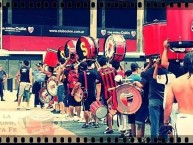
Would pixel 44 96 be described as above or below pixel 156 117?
above

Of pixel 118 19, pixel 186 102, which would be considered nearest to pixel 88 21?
pixel 118 19

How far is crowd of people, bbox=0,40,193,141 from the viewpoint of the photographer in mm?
5527

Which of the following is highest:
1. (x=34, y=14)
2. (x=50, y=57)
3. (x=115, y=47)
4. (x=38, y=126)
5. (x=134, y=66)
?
(x=34, y=14)

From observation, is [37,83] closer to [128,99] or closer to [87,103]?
[87,103]

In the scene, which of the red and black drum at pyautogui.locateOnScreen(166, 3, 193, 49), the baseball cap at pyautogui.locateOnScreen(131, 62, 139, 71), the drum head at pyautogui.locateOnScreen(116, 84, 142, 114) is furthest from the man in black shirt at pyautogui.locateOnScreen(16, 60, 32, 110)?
the red and black drum at pyautogui.locateOnScreen(166, 3, 193, 49)

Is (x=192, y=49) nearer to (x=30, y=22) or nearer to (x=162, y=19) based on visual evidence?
(x=162, y=19)

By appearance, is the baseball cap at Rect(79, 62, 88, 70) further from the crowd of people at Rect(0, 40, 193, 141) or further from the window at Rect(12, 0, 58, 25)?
the window at Rect(12, 0, 58, 25)

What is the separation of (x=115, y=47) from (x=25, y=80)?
3.85 feet

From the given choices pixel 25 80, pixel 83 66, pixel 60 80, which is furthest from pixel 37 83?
pixel 83 66

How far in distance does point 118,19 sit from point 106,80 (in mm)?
773

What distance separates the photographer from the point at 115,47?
5461 mm

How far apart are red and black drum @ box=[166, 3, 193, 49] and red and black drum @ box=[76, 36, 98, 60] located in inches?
35.8

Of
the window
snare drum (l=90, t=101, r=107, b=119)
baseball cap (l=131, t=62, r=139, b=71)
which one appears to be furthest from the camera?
snare drum (l=90, t=101, r=107, b=119)

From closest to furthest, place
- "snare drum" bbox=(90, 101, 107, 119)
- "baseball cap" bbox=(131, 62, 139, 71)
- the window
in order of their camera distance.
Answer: the window
"baseball cap" bbox=(131, 62, 139, 71)
"snare drum" bbox=(90, 101, 107, 119)
